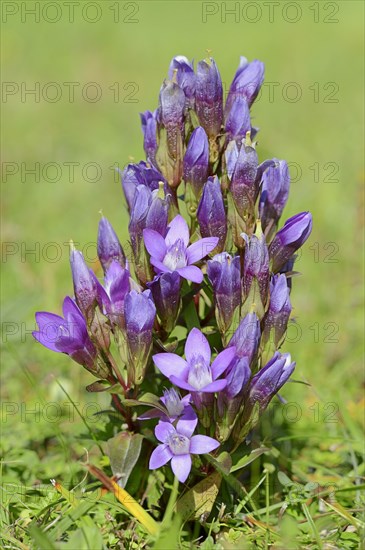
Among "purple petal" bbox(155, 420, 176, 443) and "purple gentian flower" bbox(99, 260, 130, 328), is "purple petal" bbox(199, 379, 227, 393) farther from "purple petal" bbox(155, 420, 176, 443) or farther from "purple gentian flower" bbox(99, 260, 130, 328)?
"purple gentian flower" bbox(99, 260, 130, 328)

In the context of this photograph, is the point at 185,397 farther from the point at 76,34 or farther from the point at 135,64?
the point at 76,34

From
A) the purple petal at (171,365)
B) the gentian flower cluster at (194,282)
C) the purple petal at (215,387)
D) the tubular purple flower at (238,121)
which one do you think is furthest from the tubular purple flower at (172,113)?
the purple petal at (215,387)

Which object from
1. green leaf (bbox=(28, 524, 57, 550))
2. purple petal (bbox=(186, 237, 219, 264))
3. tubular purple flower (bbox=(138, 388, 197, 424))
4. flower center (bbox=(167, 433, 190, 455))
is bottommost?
green leaf (bbox=(28, 524, 57, 550))

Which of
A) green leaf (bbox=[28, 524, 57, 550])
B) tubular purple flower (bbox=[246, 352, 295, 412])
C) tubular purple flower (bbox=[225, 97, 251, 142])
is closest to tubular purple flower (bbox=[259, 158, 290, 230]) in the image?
tubular purple flower (bbox=[225, 97, 251, 142])

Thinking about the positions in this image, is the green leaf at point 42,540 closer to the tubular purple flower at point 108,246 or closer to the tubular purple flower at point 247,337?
the tubular purple flower at point 247,337

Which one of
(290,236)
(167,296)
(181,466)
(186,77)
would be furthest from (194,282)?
(186,77)

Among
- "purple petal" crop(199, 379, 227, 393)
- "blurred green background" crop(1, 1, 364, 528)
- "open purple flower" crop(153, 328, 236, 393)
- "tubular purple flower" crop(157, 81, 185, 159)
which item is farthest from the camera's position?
"blurred green background" crop(1, 1, 364, 528)

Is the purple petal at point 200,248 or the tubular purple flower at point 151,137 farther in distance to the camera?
the tubular purple flower at point 151,137
